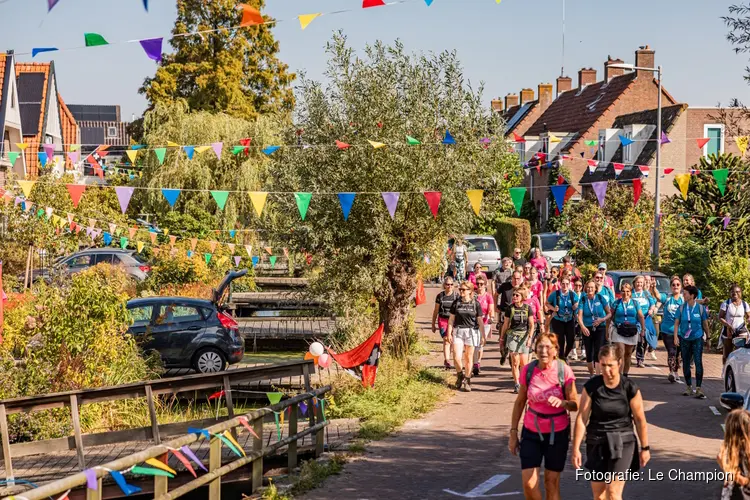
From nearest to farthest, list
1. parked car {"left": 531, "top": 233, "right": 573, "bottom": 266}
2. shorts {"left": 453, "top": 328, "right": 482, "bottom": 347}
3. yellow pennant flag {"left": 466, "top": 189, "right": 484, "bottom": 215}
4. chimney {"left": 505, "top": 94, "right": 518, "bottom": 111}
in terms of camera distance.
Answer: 1. shorts {"left": 453, "top": 328, "right": 482, "bottom": 347}
2. yellow pennant flag {"left": 466, "top": 189, "right": 484, "bottom": 215}
3. parked car {"left": 531, "top": 233, "right": 573, "bottom": 266}
4. chimney {"left": 505, "top": 94, "right": 518, "bottom": 111}

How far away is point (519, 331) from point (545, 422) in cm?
677

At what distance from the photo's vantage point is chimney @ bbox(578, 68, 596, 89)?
54375 mm

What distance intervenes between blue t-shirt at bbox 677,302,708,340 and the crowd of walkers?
0.01 m

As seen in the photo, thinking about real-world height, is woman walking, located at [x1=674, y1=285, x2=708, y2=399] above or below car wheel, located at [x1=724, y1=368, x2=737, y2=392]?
above

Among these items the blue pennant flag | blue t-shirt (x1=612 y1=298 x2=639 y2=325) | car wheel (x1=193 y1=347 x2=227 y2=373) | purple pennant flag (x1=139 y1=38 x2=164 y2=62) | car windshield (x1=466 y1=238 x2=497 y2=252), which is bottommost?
car wheel (x1=193 y1=347 x2=227 y2=373)

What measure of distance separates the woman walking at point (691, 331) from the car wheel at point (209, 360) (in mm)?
7869

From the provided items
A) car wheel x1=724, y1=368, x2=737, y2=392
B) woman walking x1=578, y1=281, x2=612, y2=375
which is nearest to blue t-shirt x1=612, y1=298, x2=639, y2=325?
woman walking x1=578, y1=281, x2=612, y2=375

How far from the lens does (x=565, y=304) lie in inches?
615

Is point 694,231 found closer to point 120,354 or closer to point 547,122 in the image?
point 120,354

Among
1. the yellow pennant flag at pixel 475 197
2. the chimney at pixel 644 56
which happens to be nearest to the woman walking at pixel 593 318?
the yellow pennant flag at pixel 475 197

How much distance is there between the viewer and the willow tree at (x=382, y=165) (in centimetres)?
1545

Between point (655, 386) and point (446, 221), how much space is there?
432 centimetres

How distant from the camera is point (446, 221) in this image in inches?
621

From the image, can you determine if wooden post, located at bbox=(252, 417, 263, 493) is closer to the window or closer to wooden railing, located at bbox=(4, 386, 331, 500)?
wooden railing, located at bbox=(4, 386, 331, 500)
